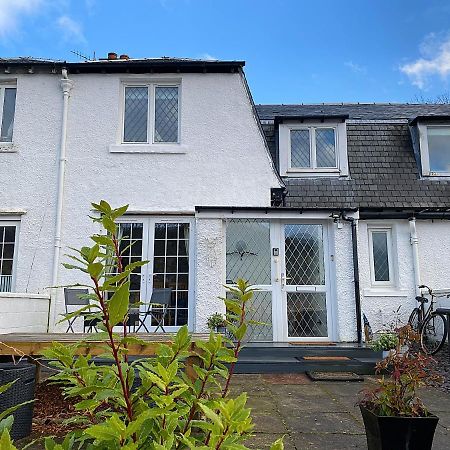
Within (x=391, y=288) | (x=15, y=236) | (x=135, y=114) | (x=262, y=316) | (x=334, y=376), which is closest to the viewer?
(x=334, y=376)

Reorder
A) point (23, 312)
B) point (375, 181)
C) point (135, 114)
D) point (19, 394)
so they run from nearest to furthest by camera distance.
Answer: point (19, 394), point (23, 312), point (135, 114), point (375, 181)

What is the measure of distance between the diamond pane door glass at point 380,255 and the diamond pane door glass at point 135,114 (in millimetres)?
5882

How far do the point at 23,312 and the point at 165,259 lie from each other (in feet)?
9.43

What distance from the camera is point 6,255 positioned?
29.3 ft

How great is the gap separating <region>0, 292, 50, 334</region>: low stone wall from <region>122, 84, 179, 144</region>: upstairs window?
3980 millimetres

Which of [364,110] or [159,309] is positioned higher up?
[364,110]

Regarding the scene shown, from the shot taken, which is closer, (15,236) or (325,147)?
(15,236)

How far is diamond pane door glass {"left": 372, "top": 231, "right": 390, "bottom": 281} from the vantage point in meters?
9.61

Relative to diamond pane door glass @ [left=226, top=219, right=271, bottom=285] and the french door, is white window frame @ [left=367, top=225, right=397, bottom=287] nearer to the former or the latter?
diamond pane door glass @ [left=226, top=219, right=271, bottom=285]

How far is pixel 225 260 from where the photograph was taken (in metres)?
8.74

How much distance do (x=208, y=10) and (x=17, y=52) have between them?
204 inches

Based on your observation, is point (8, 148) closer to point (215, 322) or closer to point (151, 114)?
point (151, 114)

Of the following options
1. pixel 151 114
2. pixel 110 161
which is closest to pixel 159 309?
pixel 110 161

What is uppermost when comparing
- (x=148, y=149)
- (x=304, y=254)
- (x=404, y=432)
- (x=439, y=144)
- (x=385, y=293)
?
(x=439, y=144)
